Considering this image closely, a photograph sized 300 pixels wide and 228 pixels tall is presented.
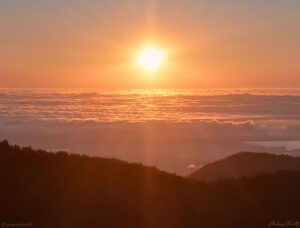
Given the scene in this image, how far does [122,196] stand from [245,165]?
3014 centimetres

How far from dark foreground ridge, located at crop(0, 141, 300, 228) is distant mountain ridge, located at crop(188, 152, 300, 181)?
19.7 metres

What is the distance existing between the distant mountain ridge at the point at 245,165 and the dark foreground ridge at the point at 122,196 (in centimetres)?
1968

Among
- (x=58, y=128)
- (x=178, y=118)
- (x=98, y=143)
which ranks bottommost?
(x=98, y=143)

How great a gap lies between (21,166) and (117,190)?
442cm

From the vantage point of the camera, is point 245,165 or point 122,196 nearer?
point 122,196

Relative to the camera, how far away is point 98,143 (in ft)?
339

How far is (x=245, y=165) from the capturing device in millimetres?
47656

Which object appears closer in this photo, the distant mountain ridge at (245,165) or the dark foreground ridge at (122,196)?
the dark foreground ridge at (122,196)

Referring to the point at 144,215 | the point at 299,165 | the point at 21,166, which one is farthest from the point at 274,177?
the point at 299,165

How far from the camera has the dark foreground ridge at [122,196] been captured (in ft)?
58.7

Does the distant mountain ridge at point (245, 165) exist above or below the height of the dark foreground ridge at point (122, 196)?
above

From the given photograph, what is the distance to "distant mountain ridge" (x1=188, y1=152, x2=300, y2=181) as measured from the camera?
141 ft

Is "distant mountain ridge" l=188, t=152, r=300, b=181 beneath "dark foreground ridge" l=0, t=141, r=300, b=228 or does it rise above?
above

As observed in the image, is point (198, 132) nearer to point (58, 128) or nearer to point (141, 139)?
point (141, 139)
